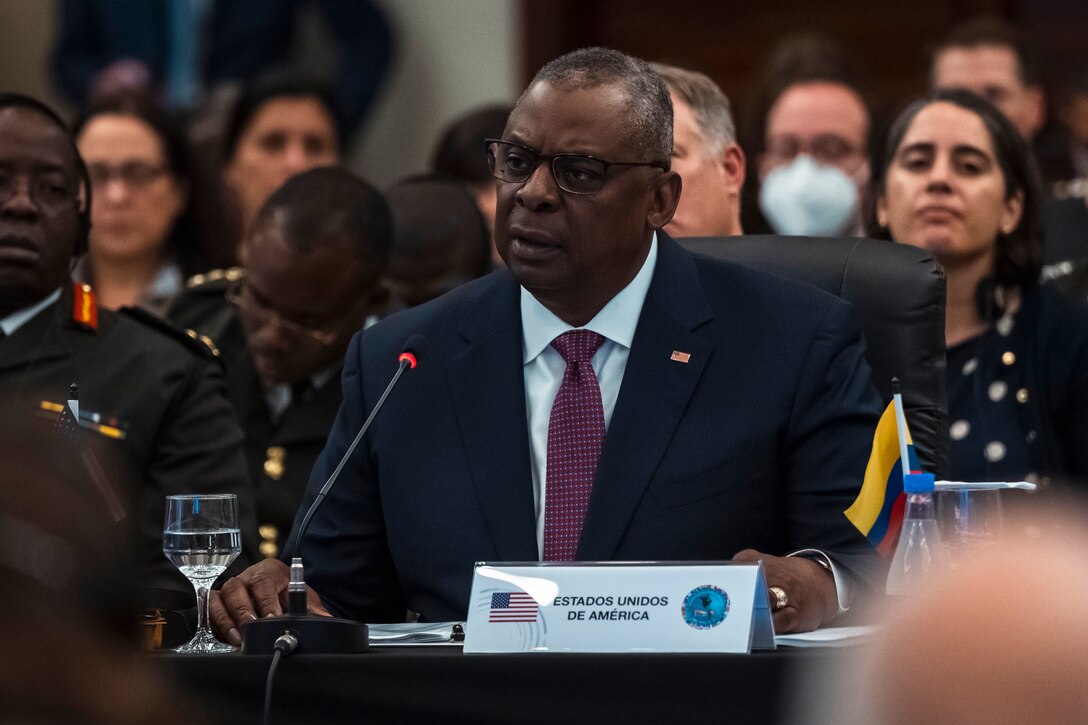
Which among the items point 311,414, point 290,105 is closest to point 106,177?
point 290,105

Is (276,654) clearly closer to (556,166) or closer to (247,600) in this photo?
(247,600)

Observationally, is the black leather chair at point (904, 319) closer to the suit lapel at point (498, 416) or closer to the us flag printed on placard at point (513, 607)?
the suit lapel at point (498, 416)

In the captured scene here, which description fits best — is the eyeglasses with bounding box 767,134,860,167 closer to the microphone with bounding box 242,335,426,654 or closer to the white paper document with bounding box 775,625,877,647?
the white paper document with bounding box 775,625,877,647

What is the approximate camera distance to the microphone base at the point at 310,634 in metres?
2.16

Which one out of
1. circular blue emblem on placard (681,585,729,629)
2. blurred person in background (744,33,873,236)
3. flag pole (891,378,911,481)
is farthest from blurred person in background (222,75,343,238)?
circular blue emblem on placard (681,585,729,629)

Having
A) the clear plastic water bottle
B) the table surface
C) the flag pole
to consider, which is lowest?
the table surface

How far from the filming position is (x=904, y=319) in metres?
3.02

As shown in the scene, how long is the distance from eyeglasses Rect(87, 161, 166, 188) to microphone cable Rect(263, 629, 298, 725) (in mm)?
3310

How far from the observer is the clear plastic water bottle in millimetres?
2475

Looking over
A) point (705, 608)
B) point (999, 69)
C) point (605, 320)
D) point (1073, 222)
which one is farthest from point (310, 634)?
point (999, 69)

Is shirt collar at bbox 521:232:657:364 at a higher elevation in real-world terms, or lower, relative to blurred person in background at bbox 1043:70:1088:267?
lower

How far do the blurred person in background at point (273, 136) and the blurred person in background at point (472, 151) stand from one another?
0.40m

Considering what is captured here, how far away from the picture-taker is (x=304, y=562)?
280 cm

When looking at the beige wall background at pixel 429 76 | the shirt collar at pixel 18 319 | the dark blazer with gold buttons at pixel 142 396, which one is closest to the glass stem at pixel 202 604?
the dark blazer with gold buttons at pixel 142 396
